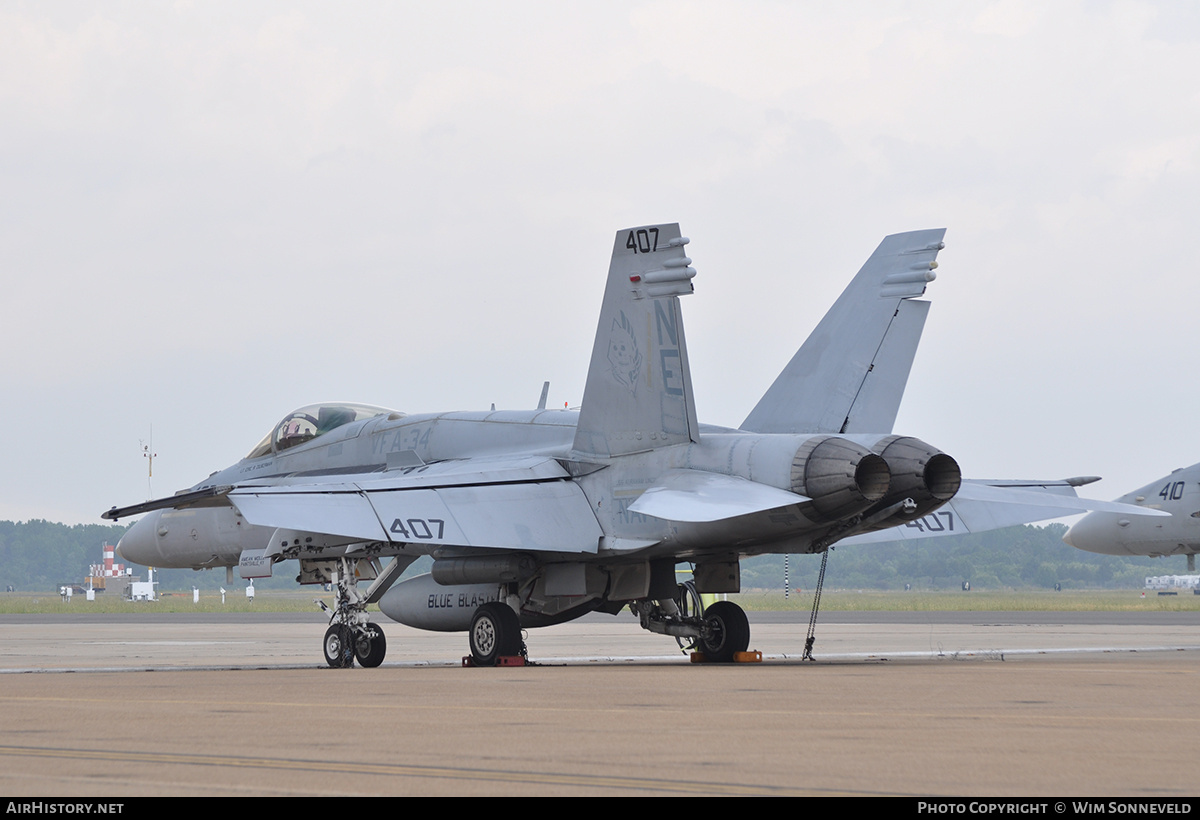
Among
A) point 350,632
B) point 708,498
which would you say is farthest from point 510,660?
point 708,498

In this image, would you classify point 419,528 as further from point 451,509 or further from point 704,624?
point 704,624

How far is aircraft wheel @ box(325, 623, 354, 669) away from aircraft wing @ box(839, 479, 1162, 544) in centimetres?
612

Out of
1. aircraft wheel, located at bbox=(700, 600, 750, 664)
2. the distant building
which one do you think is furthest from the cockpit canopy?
the distant building

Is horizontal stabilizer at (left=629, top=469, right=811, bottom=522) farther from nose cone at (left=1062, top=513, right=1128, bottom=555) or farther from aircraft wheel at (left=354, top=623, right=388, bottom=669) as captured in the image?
nose cone at (left=1062, top=513, right=1128, bottom=555)

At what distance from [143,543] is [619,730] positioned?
13.9 metres

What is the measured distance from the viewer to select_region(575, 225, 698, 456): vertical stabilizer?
50.0 feet

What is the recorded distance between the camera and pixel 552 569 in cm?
1684

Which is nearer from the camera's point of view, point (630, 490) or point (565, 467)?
point (630, 490)

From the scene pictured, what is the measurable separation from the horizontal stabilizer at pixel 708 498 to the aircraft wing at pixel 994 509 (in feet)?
8.61

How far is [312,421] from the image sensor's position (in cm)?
1981

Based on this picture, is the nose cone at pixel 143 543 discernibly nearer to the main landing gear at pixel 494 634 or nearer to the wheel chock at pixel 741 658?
the main landing gear at pixel 494 634

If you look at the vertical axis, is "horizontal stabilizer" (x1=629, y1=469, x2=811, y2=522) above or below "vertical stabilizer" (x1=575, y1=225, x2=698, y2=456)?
below

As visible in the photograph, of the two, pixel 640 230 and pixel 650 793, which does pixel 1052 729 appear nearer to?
pixel 650 793
